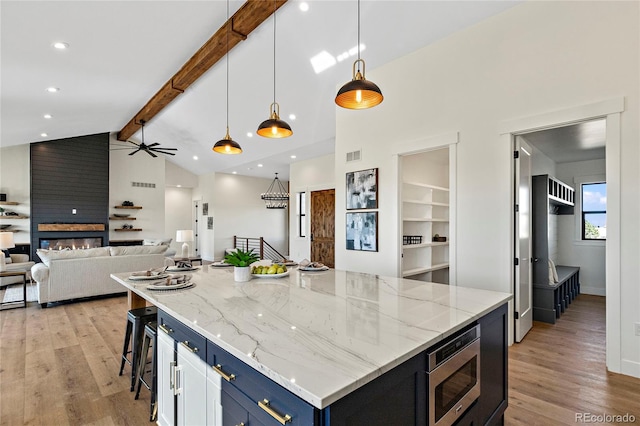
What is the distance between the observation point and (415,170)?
209 inches

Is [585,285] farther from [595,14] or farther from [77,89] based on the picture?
[77,89]

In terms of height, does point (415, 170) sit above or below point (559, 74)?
below

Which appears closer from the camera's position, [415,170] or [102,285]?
[415,170]

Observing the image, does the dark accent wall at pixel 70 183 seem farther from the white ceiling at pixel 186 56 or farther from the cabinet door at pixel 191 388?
the cabinet door at pixel 191 388

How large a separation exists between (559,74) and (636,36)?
0.56 metres

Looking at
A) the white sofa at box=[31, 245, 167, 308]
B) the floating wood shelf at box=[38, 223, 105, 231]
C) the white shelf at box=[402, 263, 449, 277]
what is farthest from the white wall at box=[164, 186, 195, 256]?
the white shelf at box=[402, 263, 449, 277]

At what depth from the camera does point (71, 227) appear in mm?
8766

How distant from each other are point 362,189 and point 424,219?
1174 mm

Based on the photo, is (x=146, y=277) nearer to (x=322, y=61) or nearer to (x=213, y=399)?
(x=213, y=399)

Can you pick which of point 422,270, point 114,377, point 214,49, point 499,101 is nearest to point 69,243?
point 214,49

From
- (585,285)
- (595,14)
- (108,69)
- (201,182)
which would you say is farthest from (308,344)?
(201,182)

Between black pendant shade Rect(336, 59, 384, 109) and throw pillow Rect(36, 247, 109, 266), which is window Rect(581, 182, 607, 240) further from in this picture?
throw pillow Rect(36, 247, 109, 266)

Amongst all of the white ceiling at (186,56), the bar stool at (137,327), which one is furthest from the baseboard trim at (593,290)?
the bar stool at (137,327)

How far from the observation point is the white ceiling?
11.6ft
